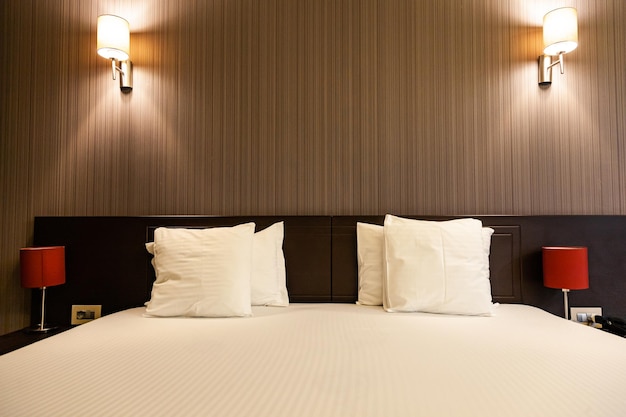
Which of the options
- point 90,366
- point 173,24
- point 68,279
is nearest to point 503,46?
point 173,24

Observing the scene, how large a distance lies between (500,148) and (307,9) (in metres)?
1.43

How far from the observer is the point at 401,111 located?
222cm

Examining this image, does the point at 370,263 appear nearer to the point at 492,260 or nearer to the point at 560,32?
the point at 492,260

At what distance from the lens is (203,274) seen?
5.68 feet

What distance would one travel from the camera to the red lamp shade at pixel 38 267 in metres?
1.98

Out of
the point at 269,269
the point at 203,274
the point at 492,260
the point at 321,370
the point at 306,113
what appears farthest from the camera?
the point at 306,113

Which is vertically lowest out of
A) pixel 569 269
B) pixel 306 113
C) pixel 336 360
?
pixel 336 360

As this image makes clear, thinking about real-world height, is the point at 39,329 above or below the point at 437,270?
below

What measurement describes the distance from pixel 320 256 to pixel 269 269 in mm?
318

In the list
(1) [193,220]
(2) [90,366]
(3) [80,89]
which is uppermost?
(3) [80,89]

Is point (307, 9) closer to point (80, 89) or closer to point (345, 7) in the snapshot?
point (345, 7)

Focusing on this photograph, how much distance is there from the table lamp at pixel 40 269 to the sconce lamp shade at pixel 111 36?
1.18 m

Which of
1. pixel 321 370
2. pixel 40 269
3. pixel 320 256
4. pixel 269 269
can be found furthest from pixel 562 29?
pixel 40 269

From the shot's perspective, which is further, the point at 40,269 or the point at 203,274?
the point at 40,269
